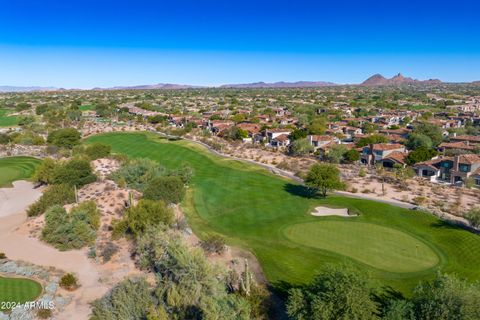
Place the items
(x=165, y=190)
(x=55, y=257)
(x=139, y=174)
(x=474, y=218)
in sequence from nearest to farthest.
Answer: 1. (x=55, y=257)
2. (x=474, y=218)
3. (x=165, y=190)
4. (x=139, y=174)

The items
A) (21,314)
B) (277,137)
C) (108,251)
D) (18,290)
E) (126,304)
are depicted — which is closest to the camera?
(126,304)

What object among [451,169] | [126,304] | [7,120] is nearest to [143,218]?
[126,304]

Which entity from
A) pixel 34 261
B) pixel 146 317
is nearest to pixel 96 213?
pixel 34 261

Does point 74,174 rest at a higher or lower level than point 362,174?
higher

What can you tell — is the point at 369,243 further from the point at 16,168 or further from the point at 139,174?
the point at 16,168

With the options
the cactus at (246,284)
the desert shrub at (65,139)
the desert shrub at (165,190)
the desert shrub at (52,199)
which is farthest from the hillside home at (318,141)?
the cactus at (246,284)

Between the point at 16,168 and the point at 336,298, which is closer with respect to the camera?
the point at 336,298

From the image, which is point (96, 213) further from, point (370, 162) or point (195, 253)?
point (370, 162)
